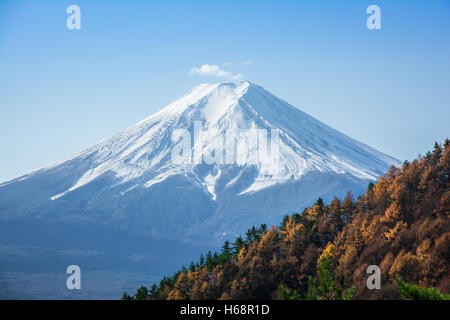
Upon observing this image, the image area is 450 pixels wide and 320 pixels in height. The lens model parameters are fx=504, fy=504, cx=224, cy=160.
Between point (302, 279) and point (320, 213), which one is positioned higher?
point (320, 213)

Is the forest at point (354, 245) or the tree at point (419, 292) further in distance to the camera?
the forest at point (354, 245)

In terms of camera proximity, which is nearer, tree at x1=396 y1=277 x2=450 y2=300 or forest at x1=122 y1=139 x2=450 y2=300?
tree at x1=396 y1=277 x2=450 y2=300

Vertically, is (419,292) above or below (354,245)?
below

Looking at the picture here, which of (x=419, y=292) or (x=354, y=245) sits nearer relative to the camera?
(x=419, y=292)

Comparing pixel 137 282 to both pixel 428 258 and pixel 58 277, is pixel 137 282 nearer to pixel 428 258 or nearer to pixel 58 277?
pixel 58 277

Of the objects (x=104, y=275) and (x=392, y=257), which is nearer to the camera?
(x=392, y=257)
